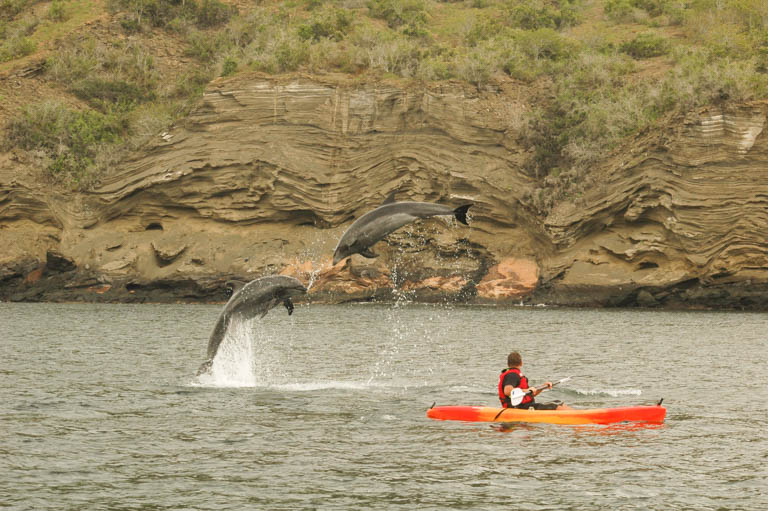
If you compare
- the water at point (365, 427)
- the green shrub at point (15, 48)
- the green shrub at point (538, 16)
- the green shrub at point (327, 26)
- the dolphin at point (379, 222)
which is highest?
the green shrub at point (538, 16)

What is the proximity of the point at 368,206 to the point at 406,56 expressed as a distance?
13471mm

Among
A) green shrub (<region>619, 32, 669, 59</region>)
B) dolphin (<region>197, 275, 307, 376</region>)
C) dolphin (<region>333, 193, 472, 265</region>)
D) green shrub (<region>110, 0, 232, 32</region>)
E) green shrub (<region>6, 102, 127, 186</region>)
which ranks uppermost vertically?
green shrub (<region>110, 0, 232, 32</region>)

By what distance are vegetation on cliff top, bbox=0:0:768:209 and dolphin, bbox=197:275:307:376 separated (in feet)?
120

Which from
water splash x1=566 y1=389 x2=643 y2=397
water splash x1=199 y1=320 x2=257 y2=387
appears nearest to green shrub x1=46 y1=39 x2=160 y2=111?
water splash x1=199 y1=320 x2=257 y2=387

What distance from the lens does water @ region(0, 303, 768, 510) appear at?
1245 cm

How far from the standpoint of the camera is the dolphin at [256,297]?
55.8 feet

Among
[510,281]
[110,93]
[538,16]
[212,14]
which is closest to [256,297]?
[510,281]

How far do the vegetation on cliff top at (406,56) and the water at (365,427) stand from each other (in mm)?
23802

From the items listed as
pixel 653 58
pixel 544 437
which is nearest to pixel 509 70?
pixel 653 58

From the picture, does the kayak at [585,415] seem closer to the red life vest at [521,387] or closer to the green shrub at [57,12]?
the red life vest at [521,387]

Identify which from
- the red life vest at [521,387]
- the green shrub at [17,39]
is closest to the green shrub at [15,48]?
the green shrub at [17,39]

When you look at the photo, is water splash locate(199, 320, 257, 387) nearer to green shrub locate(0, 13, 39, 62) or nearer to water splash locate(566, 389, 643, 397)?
water splash locate(566, 389, 643, 397)

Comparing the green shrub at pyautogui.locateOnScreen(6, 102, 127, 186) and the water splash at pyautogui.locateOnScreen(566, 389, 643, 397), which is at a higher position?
the green shrub at pyautogui.locateOnScreen(6, 102, 127, 186)

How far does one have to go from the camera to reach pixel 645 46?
65188 millimetres
